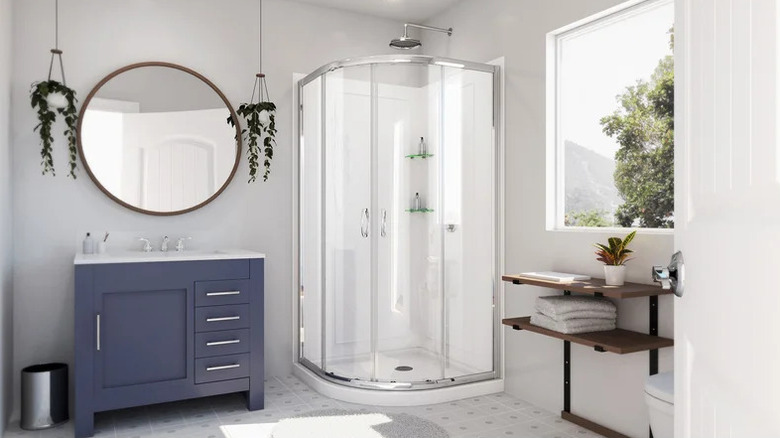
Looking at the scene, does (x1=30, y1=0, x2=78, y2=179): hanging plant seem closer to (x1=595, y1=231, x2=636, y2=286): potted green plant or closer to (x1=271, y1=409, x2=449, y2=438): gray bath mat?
(x1=271, y1=409, x2=449, y2=438): gray bath mat

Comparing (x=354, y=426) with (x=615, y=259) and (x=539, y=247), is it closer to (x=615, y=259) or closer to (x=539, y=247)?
(x=539, y=247)

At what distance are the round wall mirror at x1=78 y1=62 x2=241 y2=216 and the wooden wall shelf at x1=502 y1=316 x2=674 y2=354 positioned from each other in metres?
2.24

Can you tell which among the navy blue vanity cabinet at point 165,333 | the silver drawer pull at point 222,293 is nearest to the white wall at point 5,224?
the navy blue vanity cabinet at point 165,333

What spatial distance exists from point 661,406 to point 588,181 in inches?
54.0

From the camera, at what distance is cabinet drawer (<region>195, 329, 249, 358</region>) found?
3129 millimetres

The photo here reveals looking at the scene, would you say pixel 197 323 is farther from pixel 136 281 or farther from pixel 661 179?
pixel 661 179

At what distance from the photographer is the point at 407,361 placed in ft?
11.5

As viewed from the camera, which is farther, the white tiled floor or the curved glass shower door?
the curved glass shower door

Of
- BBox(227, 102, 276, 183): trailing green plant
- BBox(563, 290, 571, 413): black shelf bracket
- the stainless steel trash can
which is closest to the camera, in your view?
the stainless steel trash can

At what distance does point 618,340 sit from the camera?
2.56 metres

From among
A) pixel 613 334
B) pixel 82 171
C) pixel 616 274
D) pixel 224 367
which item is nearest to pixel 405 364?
pixel 224 367

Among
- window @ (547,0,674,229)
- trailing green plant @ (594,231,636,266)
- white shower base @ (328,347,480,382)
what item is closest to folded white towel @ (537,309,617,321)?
trailing green plant @ (594,231,636,266)

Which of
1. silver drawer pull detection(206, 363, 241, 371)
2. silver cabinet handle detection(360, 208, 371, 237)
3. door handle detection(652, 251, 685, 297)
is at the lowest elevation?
silver drawer pull detection(206, 363, 241, 371)

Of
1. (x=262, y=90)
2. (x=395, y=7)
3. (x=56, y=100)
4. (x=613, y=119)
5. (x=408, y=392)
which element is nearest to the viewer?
(x=613, y=119)
